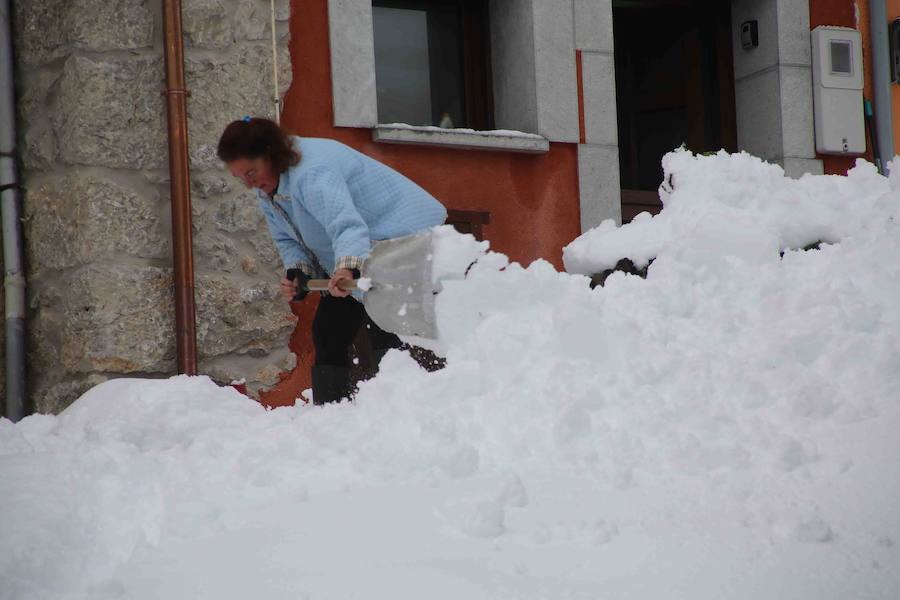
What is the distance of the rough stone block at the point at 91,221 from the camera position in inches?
198

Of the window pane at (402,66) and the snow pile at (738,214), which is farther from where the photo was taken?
the window pane at (402,66)

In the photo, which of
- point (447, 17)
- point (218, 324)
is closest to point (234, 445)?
point (218, 324)

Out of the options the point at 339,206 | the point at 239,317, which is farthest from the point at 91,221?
the point at 339,206

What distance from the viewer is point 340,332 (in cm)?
440

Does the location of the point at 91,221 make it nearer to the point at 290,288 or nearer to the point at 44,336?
the point at 44,336

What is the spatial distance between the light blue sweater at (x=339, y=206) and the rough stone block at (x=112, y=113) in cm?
93

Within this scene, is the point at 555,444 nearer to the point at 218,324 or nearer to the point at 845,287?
the point at 845,287

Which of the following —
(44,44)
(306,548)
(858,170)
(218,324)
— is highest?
(44,44)

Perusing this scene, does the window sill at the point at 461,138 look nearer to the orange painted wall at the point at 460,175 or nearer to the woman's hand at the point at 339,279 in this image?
the orange painted wall at the point at 460,175

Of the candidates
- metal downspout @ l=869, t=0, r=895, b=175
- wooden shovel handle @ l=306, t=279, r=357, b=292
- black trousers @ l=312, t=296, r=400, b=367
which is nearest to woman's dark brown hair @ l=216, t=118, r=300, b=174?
wooden shovel handle @ l=306, t=279, r=357, b=292

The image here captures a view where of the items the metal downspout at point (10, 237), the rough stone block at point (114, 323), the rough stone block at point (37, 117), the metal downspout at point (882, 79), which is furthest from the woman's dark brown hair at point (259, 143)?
the metal downspout at point (882, 79)

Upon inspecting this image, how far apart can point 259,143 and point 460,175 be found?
1.93 metres

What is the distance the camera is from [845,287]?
4012mm

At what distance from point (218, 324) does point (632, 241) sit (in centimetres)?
184
